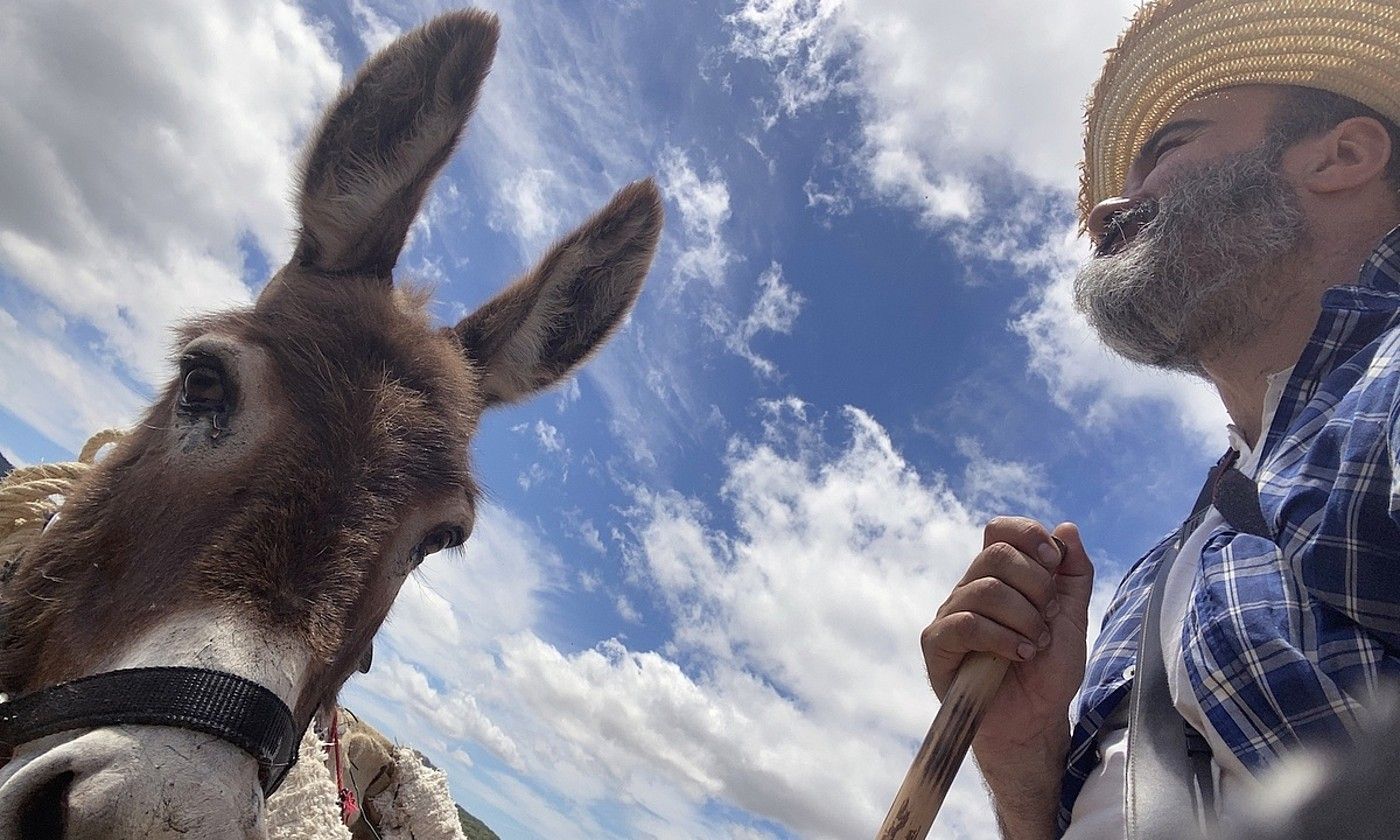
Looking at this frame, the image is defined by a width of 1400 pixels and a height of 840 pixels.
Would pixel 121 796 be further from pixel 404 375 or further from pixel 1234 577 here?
pixel 1234 577

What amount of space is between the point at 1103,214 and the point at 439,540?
2834 mm

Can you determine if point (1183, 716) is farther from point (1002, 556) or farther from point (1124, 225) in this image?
point (1124, 225)

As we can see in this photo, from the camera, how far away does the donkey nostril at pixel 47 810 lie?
1.57m

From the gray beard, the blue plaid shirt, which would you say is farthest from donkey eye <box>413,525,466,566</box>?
the gray beard

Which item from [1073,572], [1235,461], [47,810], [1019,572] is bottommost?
[47,810]

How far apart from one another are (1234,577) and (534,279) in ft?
10.2

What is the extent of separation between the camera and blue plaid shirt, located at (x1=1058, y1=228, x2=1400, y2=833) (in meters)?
1.32

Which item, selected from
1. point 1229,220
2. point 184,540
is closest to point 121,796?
point 184,540

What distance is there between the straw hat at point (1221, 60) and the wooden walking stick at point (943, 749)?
8.23 feet

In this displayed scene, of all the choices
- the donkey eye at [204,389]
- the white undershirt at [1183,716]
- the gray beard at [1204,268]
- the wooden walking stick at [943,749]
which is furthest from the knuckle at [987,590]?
the donkey eye at [204,389]

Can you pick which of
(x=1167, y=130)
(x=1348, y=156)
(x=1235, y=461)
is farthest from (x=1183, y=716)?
(x=1167, y=130)

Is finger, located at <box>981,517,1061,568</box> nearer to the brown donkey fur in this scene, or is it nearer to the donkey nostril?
the brown donkey fur

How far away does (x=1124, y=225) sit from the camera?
2916mm

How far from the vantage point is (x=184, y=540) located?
2.10 m
